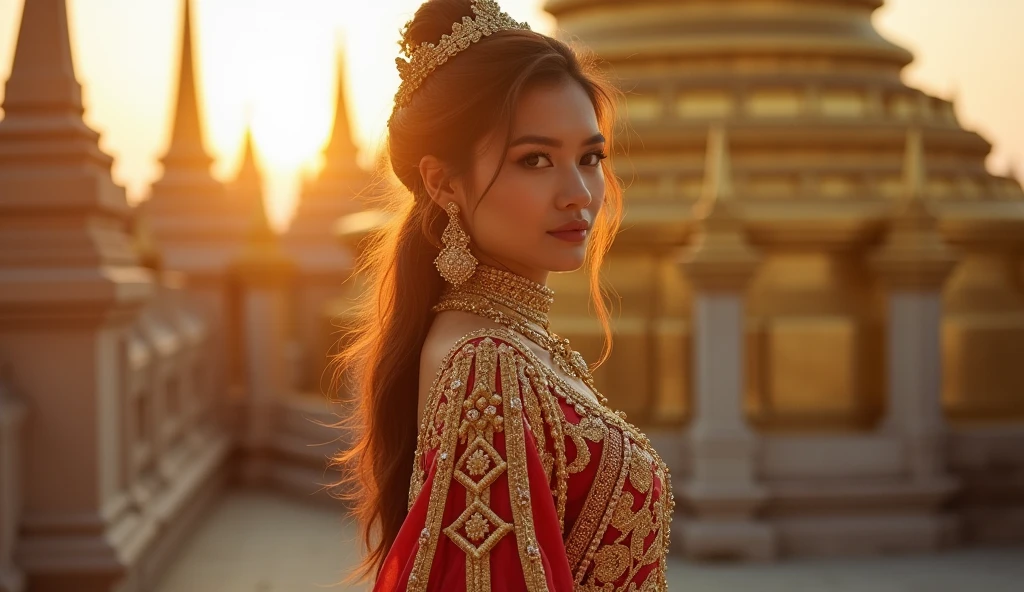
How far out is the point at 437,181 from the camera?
253 centimetres

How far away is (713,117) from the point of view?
11.6 m

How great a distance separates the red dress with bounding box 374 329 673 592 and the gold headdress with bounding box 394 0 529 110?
0.61 meters

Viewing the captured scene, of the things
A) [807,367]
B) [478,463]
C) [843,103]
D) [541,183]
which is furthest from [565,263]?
[843,103]

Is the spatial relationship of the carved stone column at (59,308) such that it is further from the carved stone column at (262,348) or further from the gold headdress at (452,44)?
the carved stone column at (262,348)

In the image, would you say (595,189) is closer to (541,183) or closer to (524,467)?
(541,183)

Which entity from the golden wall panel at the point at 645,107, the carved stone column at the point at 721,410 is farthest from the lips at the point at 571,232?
the golden wall panel at the point at 645,107

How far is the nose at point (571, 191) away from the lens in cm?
241

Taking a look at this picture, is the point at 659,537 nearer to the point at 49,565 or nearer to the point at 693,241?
the point at 49,565

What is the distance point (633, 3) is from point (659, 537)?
11.1 meters

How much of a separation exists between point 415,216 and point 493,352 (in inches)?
20.3

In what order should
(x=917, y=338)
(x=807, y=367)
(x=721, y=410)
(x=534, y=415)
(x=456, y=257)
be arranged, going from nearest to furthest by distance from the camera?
(x=534, y=415) → (x=456, y=257) → (x=721, y=410) → (x=917, y=338) → (x=807, y=367)

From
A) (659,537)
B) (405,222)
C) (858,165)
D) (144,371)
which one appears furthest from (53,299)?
(858,165)

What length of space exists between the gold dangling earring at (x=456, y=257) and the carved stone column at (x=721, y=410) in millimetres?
7211

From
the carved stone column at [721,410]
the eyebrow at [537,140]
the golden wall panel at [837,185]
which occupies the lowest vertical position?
the carved stone column at [721,410]
